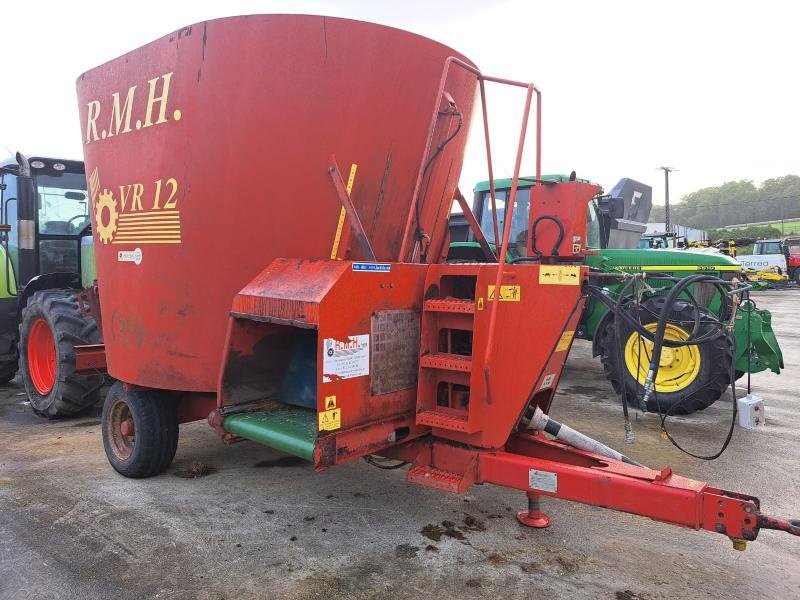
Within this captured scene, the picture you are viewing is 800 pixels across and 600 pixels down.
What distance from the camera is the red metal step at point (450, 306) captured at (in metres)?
2.81

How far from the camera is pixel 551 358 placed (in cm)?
300

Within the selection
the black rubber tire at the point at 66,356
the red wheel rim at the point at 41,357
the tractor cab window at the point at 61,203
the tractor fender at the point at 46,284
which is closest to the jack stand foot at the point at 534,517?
the black rubber tire at the point at 66,356

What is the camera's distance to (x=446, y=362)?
2.88 m

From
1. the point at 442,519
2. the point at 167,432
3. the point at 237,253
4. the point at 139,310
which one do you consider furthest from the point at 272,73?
the point at 442,519

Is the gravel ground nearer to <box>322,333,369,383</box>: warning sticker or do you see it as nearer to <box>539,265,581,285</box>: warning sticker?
<box>322,333,369,383</box>: warning sticker

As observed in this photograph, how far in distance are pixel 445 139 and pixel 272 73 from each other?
1073 mm

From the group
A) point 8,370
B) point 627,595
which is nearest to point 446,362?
point 627,595

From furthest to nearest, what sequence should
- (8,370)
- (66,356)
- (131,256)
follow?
1. (8,370)
2. (66,356)
3. (131,256)

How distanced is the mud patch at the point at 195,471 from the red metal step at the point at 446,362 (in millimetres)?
2081

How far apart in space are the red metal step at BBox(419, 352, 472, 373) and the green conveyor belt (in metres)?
0.68

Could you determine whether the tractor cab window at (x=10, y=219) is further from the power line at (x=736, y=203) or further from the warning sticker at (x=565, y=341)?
the power line at (x=736, y=203)

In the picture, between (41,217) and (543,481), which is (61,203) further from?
(543,481)

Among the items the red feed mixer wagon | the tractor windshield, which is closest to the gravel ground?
the red feed mixer wagon

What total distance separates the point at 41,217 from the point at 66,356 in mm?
1954
